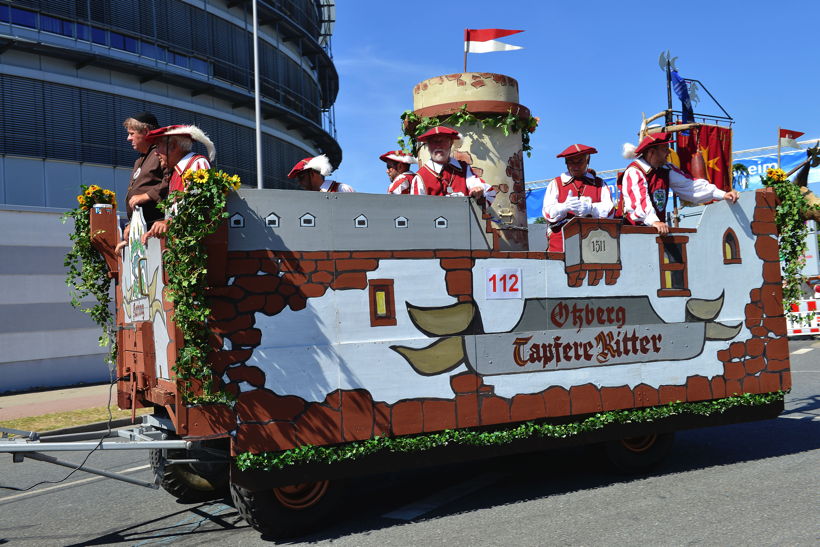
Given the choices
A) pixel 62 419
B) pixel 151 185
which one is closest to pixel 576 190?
pixel 151 185

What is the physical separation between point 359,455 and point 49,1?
16259 mm

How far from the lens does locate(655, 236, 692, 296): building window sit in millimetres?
5996

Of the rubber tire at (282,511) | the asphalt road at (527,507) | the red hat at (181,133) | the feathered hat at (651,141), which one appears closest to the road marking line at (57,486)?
the asphalt road at (527,507)

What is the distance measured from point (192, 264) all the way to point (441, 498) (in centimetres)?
263

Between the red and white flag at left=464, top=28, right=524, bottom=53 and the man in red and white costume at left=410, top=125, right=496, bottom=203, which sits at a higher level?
the red and white flag at left=464, top=28, right=524, bottom=53

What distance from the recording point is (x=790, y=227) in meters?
6.99

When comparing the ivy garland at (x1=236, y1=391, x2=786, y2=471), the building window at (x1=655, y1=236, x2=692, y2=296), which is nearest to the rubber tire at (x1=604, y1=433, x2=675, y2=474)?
the ivy garland at (x1=236, y1=391, x2=786, y2=471)

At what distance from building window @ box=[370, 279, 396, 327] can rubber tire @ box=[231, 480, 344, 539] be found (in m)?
1.09

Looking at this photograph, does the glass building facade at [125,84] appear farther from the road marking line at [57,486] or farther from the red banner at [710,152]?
the red banner at [710,152]

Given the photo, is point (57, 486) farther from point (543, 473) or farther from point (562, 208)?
point (562, 208)

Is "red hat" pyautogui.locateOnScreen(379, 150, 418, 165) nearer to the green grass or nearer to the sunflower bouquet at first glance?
the sunflower bouquet

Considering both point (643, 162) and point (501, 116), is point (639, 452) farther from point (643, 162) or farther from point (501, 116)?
point (501, 116)

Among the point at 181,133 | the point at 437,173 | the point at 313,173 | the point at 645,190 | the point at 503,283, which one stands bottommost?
the point at 503,283

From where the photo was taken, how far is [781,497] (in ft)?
17.2
